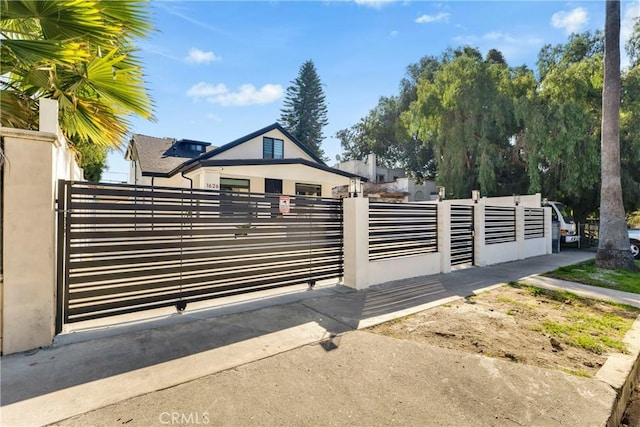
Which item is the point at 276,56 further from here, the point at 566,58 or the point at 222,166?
the point at 566,58

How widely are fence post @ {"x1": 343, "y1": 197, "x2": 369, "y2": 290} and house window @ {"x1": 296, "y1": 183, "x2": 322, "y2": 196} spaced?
29.3 feet

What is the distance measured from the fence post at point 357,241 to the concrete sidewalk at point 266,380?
194 cm

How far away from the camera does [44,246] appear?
10.5 feet

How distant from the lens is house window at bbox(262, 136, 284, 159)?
15.6 meters

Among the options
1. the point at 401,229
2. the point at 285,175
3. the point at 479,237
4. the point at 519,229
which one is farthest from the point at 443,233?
the point at 285,175

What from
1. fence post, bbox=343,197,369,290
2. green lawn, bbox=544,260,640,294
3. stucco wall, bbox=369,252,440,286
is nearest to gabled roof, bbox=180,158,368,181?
stucco wall, bbox=369,252,440,286

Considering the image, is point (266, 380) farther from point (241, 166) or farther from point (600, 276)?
point (241, 166)

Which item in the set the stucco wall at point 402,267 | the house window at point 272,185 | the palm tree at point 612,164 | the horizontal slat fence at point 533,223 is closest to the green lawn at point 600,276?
the palm tree at point 612,164

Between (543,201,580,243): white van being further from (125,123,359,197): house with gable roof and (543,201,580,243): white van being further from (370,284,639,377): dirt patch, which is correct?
(370,284,639,377): dirt patch

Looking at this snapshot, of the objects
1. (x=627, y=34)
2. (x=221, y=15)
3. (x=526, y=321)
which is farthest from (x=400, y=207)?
(x=627, y=34)

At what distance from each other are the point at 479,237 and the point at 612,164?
451 centimetres

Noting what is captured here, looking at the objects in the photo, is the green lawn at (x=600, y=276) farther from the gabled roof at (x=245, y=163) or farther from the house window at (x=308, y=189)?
the house window at (x=308, y=189)

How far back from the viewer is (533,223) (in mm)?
11164

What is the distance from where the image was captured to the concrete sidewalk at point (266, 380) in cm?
232
